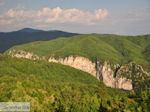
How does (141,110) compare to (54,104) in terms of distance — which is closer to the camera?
(141,110)

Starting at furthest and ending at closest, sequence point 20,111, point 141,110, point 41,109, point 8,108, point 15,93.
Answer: point 15,93 < point 41,109 < point 141,110 < point 8,108 < point 20,111

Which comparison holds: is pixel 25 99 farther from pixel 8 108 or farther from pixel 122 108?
pixel 8 108

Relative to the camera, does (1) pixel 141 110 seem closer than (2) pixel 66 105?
Yes

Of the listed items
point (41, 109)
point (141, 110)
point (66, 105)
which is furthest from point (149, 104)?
point (41, 109)

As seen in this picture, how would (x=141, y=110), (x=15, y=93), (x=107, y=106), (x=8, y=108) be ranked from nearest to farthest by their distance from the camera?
(x=8, y=108) < (x=141, y=110) < (x=107, y=106) < (x=15, y=93)

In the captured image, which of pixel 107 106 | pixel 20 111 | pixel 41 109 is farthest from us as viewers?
pixel 41 109

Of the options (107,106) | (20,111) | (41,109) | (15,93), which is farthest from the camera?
(15,93)

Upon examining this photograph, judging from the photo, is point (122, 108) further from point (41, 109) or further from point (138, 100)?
point (41, 109)

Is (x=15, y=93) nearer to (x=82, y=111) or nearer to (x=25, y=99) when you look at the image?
(x=25, y=99)

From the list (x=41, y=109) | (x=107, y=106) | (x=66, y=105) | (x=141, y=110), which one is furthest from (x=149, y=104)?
(x=41, y=109)
